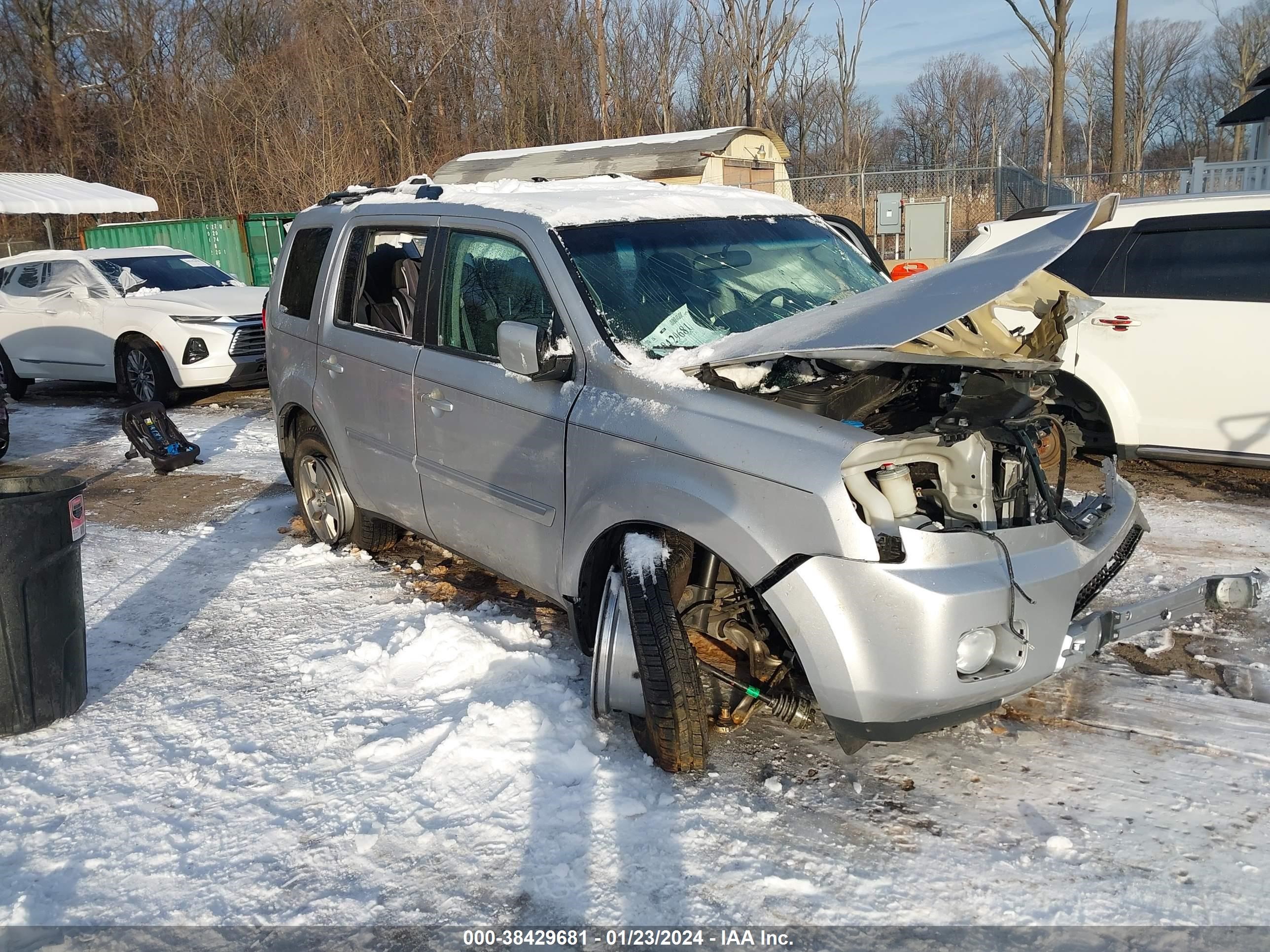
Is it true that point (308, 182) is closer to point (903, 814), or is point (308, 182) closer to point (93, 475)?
point (93, 475)

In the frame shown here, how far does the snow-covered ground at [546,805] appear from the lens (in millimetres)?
2836

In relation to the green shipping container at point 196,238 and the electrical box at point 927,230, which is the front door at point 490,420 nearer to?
the electrical box at point 927,230

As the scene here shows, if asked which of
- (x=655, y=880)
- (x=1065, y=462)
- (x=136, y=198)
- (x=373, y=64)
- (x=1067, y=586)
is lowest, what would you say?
(x=655, y=880)

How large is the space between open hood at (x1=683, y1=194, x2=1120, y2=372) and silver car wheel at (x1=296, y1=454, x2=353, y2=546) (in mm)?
2889

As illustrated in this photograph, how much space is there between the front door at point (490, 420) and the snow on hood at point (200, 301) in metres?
7.81

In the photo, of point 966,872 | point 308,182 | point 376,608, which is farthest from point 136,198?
point 966,872

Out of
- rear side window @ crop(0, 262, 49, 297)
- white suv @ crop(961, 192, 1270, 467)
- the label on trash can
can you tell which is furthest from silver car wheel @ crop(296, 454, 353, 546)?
rear side window @ crop(0, 262, 49, 297)

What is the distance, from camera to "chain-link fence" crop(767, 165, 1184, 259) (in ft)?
66.5

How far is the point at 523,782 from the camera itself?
3.40 m

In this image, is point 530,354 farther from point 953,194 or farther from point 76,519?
point 953,194

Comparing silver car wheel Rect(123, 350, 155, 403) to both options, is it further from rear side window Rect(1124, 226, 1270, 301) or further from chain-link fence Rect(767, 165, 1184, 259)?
chain-link fence Rect(767, 165, 1184, 259)

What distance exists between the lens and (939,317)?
9.75 ft

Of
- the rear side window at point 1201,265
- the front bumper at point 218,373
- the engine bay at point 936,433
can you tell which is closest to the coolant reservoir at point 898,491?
the engine bay at point 936,433

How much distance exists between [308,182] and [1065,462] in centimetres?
2525
